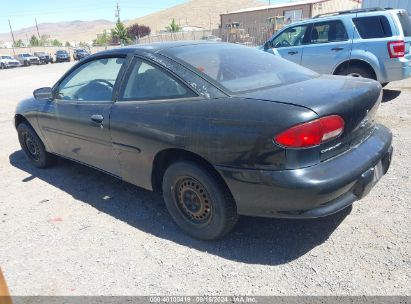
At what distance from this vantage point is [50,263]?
115 inches

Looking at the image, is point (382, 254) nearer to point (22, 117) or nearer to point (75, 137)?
point (75, 137)

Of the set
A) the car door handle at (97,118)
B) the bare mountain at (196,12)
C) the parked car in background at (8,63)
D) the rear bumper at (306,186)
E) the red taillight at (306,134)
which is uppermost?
the bare mountain at (196,12)

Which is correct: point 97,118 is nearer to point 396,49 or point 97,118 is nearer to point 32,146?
point 32,146

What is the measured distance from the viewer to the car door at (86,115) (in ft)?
11.5

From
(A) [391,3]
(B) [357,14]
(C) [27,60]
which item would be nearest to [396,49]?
(B) [357,14]

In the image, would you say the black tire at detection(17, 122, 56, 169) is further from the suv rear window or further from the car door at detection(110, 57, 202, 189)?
the suv rear window

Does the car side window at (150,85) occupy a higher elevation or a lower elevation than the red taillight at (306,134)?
higher

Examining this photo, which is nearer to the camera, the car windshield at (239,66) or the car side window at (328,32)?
the car windshield at (239,66)

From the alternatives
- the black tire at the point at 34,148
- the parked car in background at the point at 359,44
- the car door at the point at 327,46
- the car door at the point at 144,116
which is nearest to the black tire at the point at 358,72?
the parked car in background at the point at 359,44

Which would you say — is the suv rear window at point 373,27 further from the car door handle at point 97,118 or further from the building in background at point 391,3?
the building in background at point 391,3

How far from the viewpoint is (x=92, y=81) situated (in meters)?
4.04

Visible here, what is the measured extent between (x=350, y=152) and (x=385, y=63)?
206 inches

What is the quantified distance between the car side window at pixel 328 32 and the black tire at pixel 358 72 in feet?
2.02

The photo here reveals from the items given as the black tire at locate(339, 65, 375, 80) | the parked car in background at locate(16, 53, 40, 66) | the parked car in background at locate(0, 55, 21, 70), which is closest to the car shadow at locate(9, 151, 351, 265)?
the black tire at locate(339, 65, 375, 80)
